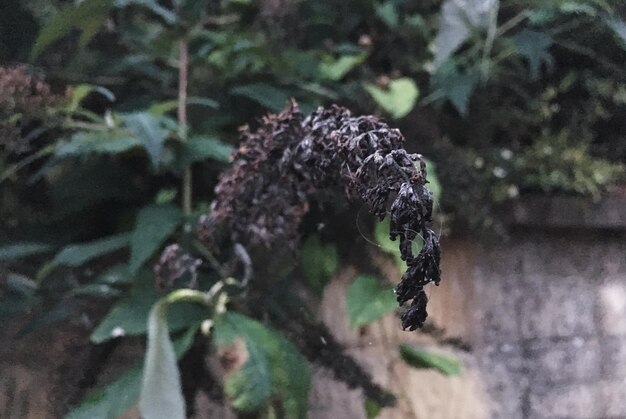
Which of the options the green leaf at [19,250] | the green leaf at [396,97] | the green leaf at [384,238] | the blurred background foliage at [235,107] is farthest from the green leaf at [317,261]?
the green leaf at [19,250]

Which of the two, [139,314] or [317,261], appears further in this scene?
[317,261]

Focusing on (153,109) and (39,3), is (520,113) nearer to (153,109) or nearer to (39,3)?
(153,109)

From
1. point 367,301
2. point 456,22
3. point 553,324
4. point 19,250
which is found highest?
point 456,22

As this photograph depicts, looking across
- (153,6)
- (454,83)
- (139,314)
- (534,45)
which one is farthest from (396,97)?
(139,314)

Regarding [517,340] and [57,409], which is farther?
[517,340]

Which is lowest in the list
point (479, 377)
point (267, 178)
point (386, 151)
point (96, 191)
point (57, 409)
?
point (479, 377)

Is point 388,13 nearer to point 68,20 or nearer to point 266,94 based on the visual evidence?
point 266,94

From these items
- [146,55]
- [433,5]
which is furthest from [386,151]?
[433,5]

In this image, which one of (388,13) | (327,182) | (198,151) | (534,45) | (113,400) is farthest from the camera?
(388,13)
